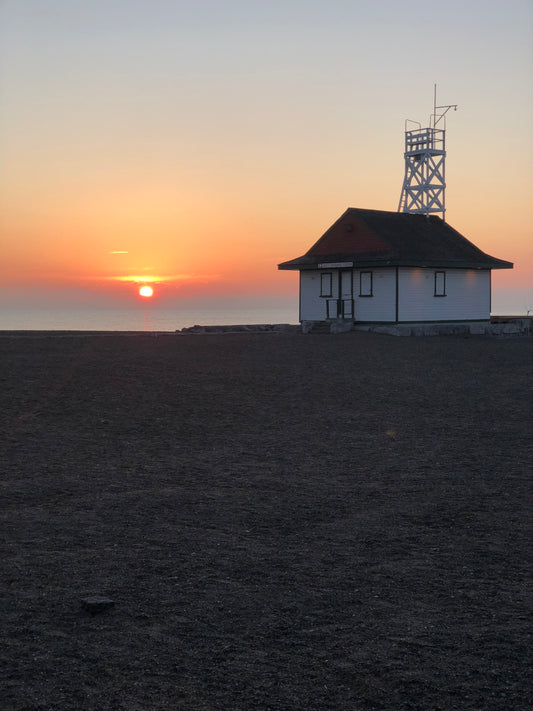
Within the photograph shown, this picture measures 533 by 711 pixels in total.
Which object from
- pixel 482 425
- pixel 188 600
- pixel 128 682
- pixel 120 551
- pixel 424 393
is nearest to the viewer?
pixel 128 682

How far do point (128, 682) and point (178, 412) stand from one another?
882cm

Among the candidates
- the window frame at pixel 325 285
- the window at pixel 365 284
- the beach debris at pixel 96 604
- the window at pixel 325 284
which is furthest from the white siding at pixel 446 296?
the beach debris at pixel 96 604

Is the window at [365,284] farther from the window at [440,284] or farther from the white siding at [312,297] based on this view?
the window at [440,284]

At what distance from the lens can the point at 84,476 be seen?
8312 mm

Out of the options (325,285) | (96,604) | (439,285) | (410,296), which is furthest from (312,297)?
(96,604)

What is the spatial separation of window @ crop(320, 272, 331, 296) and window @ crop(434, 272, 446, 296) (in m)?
5.25

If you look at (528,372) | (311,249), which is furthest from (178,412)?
(311,249)

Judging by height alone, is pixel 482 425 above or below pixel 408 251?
below

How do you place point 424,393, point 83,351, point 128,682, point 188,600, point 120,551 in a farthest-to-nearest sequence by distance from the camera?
point 83,351 < point 424,393 < point 120,551 < point 188,600 < point 128,682

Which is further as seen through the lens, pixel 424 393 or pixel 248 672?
pixel 424 393

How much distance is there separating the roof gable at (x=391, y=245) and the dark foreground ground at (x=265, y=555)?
77.1ft

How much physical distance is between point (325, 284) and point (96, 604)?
113 feet

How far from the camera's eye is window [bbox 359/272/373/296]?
3653cm

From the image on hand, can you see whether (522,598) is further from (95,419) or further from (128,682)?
(95,419)
